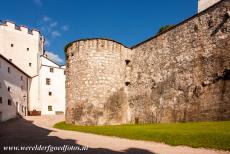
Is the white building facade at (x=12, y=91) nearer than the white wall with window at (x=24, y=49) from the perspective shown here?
Yes

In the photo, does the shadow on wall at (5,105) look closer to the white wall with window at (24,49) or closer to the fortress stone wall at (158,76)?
the white wall with window at (24,49)

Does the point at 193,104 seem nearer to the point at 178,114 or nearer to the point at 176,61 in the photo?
the point at 178,114

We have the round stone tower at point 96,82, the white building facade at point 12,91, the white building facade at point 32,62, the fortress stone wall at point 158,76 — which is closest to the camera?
the fortress stone wall at point 158,76

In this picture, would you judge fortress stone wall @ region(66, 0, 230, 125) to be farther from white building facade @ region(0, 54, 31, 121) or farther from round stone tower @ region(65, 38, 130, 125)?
white building facade @ region(0, 54, 31, 121)

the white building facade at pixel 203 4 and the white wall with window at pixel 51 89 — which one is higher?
Result: the white building facade at pixel 203 4

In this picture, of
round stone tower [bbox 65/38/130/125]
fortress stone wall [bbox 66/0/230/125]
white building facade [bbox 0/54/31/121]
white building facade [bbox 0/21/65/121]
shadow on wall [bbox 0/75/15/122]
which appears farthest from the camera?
white building facade [bbox 0/21/65/121]

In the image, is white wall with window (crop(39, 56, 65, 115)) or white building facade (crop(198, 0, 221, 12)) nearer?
white building facade (crop(198, 0, 221, 12))

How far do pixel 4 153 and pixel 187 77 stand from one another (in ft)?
39.0

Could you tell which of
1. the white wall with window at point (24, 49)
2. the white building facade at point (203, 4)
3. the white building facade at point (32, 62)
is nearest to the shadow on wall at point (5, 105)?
the white building facade at point (32, 62)

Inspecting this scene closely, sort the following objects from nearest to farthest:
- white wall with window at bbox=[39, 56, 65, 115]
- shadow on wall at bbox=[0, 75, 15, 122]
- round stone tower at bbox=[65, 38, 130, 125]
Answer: round stone tower at bbox=[65, 38, 130, 125]
shadow on wall at bbox=[0, 75, 15, 122]
white wall with window at bbox=[39, 56, 65, 115]

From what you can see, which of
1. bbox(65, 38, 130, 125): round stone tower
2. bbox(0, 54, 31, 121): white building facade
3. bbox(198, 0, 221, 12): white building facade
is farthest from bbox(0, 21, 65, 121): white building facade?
bbox(198, 0, 221, 12): white building facade

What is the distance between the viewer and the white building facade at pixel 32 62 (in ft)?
123

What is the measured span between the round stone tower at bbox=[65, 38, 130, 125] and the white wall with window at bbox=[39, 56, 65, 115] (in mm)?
17375

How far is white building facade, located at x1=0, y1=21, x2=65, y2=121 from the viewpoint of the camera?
3744cm
